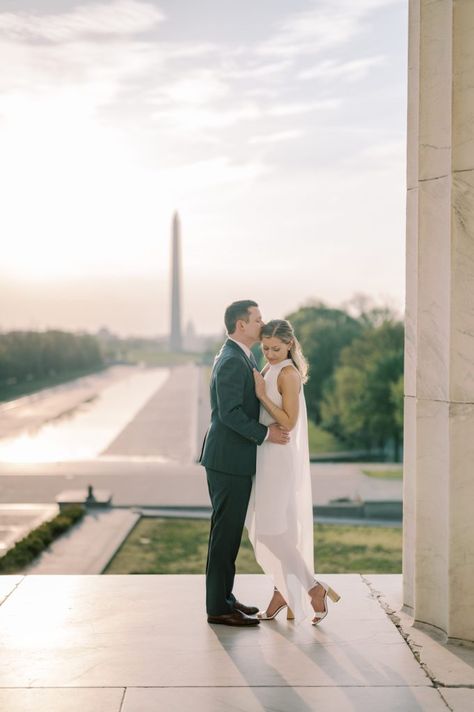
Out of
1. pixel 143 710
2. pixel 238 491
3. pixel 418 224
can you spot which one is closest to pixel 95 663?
pixel 143 710

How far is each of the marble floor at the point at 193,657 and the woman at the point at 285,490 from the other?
0.90ft

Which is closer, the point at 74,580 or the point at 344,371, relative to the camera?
the point at 74,580

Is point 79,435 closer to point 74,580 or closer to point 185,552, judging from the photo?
point 185,552

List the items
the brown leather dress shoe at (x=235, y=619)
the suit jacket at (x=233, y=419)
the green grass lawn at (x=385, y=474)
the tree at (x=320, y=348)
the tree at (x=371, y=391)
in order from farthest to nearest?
the tree at (x=320, y=348) → the tree at (x=371, y=391) → the green grass lawn at (x=385, y=474) → the brown leather dress shoe at (x=235, y=619) → the suit jacket at (x=233, y=419)

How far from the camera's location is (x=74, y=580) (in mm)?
6812

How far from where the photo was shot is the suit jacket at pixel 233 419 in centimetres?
564

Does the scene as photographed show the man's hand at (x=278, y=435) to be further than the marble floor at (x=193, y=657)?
Yes

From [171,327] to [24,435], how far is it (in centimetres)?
8475

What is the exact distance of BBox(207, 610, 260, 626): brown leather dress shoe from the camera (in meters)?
5.76

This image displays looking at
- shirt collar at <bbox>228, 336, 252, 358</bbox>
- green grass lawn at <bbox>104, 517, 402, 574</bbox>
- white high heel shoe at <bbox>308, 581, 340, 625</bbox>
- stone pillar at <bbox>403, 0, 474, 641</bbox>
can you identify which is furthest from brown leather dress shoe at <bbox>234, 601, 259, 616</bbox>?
green grass lawn at <bbox>104, 517, 402, 574</bbox>

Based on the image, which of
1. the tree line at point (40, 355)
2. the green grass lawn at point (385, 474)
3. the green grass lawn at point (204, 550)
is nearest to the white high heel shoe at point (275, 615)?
the green grass lawn at point (204, 550)

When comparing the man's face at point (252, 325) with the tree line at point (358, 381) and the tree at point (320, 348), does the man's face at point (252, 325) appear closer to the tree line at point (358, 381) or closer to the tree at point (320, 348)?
the tree line at point (358, 381)

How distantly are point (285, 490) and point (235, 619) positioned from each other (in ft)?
3.19

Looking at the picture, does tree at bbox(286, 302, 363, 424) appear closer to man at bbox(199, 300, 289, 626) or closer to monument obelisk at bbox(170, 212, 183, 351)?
man at bbox(199, 300, 289, 626)
